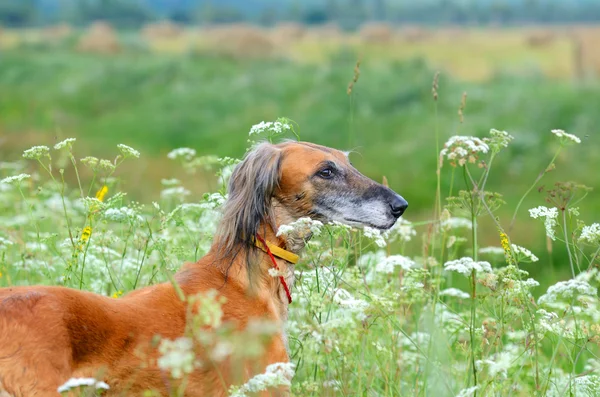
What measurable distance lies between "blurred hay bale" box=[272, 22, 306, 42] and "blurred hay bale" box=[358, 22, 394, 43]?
4.13 meters

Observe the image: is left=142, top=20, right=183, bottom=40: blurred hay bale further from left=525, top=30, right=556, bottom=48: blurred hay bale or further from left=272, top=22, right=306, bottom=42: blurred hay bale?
left=525, top=30, right=556, bottom=48: blurred hay bale

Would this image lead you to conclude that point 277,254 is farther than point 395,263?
No

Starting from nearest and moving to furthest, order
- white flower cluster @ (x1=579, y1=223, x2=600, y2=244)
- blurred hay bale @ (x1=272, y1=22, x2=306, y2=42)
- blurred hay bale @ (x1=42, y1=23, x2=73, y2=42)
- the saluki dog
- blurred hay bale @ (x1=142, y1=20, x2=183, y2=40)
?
the saluki dog < white flower cluster @ (x1=579, y1=223, x2=600, y2=244) < blurred hay bale @ (x1=272, y1=22, x2=306, y2=42) < blurred hay bale @ (x1=42, y1=23, x2=73, y2=42) < blurred hay bale @ (x1=142, y1=20, x2=183, y2=40)

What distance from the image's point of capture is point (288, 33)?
5359 cm

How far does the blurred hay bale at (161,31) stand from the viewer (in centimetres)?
5403

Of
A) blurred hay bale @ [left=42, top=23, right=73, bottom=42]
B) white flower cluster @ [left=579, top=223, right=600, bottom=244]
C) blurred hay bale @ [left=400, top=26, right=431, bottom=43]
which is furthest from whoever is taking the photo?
blurred hay bale @ [left=42, top=23, right=73, bottom=42]

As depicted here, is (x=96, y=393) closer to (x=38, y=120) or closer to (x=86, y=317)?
(x=86, y=317)

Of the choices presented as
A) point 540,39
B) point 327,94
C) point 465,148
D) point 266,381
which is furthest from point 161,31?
point 266,381

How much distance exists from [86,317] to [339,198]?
197 cm

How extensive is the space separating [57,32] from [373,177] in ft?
118

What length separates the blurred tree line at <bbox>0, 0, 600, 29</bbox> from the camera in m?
61.1

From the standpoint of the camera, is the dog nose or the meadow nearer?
the meadow

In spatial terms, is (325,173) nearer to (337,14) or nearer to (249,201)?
(249,201)

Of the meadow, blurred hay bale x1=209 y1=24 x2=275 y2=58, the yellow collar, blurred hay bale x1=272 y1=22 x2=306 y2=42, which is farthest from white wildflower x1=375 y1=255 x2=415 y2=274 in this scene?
blurred hay bale x1=272 y1=22 x2=306 y2=42
